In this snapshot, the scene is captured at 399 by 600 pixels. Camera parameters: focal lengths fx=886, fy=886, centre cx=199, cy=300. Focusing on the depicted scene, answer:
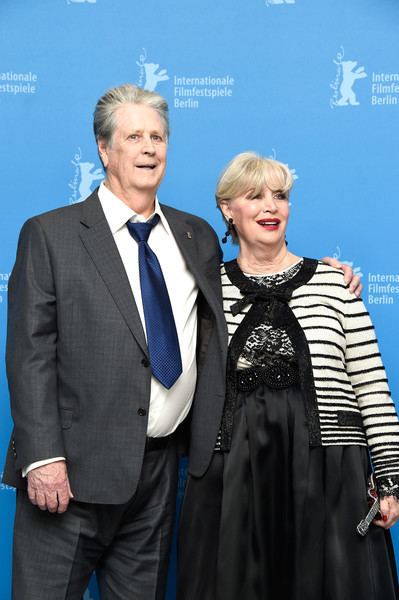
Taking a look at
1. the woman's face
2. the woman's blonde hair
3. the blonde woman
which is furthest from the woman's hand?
the woman's blonde hair

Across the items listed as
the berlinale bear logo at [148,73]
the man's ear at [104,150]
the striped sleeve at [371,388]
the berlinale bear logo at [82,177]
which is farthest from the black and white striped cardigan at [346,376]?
the berlinale bear logo at [148,73]

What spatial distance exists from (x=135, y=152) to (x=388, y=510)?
1026 millimetres

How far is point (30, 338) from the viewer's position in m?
1.94

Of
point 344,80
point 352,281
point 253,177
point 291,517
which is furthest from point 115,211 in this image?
point 344,80

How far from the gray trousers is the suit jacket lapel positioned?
12.9 inches

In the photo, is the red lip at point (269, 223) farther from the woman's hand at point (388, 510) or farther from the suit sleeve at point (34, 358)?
the woman's hand at point (388, 510)

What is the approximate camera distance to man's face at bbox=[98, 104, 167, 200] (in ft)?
6.91

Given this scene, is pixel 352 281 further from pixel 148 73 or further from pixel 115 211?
pixel 148 73

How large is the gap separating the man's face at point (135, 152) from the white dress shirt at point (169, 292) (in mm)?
50

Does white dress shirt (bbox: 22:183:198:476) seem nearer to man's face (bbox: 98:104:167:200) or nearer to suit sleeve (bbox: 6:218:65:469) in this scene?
man's face (bbox: 98:104:167:200)

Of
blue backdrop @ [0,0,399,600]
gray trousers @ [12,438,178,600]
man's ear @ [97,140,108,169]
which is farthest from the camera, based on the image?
blue backdrop @ [0,0,399,600]

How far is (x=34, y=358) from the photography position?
195 centimetres

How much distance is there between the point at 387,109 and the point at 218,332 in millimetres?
1218

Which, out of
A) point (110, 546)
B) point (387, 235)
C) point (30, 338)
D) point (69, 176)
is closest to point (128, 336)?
A: point (30, 338)
